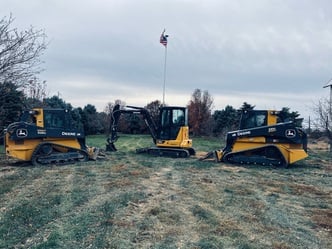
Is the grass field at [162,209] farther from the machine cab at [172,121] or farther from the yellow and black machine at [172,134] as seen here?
the machine cab at [172,121]

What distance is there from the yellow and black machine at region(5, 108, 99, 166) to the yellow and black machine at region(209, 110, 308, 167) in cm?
532

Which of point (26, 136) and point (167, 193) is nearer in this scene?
point (167, 193)

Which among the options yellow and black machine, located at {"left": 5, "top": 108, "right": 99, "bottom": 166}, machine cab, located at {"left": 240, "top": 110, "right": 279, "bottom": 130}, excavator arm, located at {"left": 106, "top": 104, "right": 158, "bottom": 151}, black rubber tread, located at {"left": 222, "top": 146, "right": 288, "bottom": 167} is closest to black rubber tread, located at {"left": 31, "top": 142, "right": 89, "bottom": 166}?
yellow and black machine, located at {"left": 5, "top": 108, "right": 99, "bottom": 166}

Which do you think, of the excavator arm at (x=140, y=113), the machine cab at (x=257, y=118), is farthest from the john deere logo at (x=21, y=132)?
the machine cab at (x=257, y=118)

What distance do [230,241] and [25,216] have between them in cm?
318

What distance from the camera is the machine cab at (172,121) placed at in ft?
51.5

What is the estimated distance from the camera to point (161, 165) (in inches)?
500

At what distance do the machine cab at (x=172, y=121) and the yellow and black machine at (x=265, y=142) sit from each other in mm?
2352

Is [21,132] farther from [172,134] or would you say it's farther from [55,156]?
[172,134]

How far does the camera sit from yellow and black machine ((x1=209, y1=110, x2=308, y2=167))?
41.8 ft

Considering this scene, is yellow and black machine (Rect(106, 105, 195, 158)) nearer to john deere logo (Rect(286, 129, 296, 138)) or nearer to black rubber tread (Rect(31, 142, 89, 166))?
black rubber tread (Rect(31, 142, 89, 166))

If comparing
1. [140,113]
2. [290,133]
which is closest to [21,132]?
[140,113]

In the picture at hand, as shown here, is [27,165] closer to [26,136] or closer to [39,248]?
[26,136]

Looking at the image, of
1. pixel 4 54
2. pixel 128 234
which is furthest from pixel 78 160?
pixel 128 234
